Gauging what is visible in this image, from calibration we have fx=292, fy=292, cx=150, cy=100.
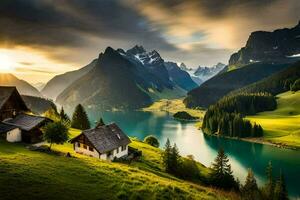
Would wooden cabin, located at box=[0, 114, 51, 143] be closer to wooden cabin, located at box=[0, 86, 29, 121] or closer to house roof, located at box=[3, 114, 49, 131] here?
house roof, located at box=[3, 114, 49, 131]

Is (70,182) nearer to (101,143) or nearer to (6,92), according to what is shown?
(101,143)

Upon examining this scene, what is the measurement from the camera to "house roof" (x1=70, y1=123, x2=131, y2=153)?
213 ft

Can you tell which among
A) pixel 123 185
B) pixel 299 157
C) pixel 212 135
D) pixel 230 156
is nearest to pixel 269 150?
pixel 299 157

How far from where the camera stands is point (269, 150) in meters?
146

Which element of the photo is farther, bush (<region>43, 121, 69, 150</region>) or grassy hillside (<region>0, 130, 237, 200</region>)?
bush (<region>43, 121, 69, 150</region>)

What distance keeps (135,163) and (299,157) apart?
3679 inches

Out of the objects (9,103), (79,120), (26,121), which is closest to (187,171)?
(26,121)

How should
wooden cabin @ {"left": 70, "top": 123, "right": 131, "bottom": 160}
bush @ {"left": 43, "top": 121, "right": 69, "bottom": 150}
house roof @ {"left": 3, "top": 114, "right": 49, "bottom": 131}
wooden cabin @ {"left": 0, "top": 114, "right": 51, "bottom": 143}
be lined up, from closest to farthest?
bush @ {"left": 43, "top": 121, "right": 69, "bottom": 150}
wooden cabin @ {"left": 0, "top": 114, "right": 51, "bottom": 143}
house roof @ {"left": 3, "top": 114, "right": 49, "bottom": 131}
wooden cabin @ {"left": 70, "top": 123, "right": 131, "bottom": 160}

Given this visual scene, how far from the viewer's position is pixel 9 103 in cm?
6625

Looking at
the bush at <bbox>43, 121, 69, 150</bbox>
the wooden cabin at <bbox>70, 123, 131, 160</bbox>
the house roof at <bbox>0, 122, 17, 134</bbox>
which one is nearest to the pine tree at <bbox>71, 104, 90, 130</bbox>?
the wooden cabin at <bbox>70, 123, 131, 160</bbox>

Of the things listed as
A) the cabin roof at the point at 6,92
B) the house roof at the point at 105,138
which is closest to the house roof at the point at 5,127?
the cabin roof at the point at 6,92

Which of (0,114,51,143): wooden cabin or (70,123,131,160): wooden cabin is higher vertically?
(0,114,51,143): wooden cabin

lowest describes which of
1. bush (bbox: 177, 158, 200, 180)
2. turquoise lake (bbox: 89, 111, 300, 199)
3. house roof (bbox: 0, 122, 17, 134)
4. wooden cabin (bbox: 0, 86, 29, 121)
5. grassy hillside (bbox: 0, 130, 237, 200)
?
turquoise lake (bbox: 89, 111, 300, 199)

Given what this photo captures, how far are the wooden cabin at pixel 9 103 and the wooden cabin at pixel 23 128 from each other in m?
1.77
